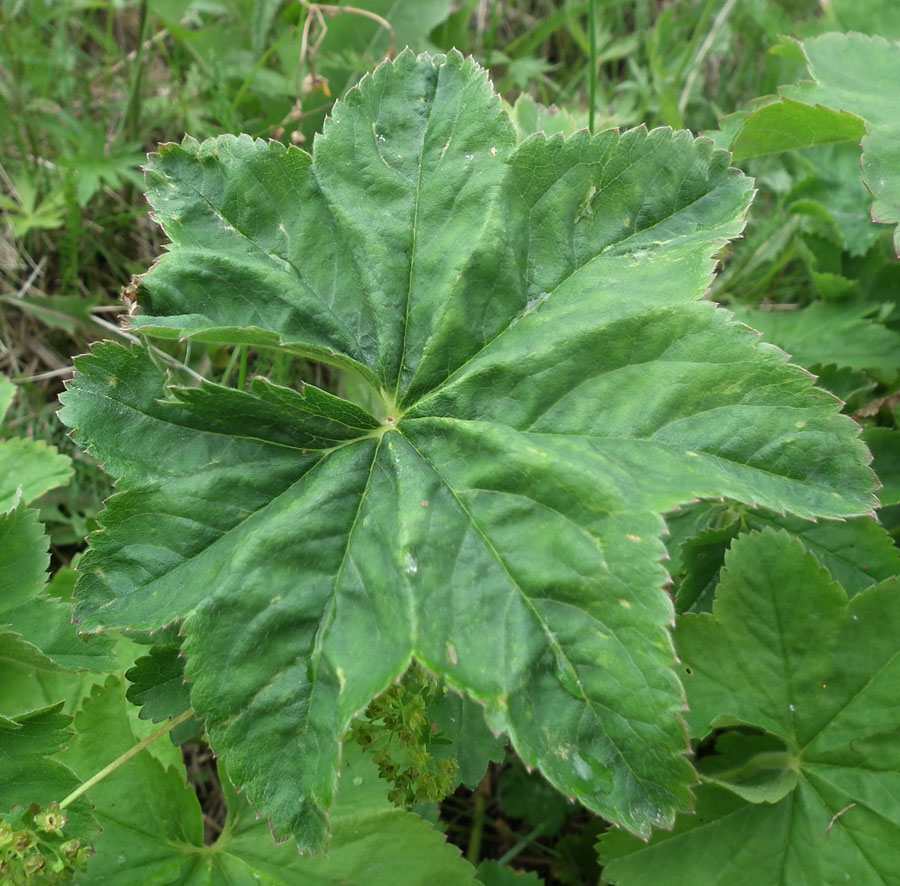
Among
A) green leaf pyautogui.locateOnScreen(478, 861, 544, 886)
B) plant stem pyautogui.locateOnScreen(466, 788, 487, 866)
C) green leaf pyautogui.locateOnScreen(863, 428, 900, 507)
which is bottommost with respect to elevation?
plant stem pyautogui.locateOnScreen(466, 788, 487, 866)

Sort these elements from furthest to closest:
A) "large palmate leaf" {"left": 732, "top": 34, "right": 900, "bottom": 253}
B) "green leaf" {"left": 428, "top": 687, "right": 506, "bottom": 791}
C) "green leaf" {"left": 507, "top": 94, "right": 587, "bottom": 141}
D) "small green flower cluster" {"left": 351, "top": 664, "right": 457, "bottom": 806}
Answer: "green leaf" {"left": 507, "top": 94, "right": 587, "bottom": 141}
"large palmate leaf" {"left": 732, "top": 34, "right": 900, "bottom": 253}
"green leaf" {"left": 428, "top": 687, "right": 506, "bottom": 791}
"small green flower cluster" {"left": 351, "top": 664, "right": 457, "bottom": 806}

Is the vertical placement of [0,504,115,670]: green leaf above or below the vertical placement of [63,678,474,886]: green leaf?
above

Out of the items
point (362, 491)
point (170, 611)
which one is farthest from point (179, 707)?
point (362, 491)

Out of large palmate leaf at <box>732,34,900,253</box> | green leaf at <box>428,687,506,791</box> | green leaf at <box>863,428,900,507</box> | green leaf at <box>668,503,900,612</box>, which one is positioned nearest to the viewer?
green leaf at <box>428,687,506,791</box>

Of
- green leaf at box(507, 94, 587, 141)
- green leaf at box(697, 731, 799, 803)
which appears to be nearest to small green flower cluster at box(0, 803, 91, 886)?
green leaf at box(697, 731, 799, 803)

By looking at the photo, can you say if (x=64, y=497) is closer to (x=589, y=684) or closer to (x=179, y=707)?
(x=179, y=707)

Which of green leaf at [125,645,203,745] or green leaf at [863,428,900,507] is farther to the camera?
green leaf at [863,428,900,507]

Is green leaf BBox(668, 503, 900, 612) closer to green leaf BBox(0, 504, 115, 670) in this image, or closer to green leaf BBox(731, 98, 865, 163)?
green leaf BBox(731, 98, 865, 163)

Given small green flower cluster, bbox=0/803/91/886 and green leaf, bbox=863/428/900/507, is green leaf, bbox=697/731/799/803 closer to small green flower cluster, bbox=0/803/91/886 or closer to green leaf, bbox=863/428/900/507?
green leaf, bbox=863/428/900/507
